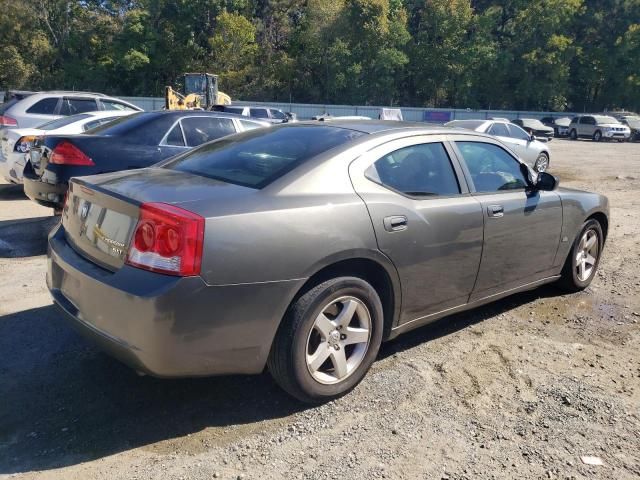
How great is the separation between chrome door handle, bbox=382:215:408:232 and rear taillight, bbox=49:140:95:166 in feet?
14.2

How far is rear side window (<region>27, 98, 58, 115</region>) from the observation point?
11242mm

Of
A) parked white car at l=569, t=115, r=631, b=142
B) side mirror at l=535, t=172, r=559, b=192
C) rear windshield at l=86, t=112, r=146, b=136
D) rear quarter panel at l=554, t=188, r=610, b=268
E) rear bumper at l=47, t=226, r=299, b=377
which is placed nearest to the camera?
rear bumper at l=47, t=226, r=299, b=377

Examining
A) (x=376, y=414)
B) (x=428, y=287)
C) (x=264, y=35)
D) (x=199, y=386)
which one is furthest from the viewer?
(x=264, y=35)

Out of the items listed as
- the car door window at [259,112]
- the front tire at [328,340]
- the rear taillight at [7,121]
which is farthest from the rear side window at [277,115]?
the front tire at [328,340]

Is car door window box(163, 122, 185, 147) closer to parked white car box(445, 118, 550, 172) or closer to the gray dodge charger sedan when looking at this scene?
the gray dodge charger sedan

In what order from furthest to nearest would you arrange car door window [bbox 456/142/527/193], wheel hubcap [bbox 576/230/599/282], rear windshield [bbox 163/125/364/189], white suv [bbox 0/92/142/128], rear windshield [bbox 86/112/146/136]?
white suv [bbox 0/92/142/128] < rear windshield [bbox 86/112/146/136] < wheel hubcap [bbox 576/230/599/282] < car door window [bbox 456/142/527/193] < rear windshield [bbox 163/125/364/189]

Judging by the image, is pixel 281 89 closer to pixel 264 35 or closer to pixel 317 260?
pixel 264 35

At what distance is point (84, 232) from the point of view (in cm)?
333

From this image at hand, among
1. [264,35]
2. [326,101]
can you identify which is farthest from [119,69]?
[326,101]

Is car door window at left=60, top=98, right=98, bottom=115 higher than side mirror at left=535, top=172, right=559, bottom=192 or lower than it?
lower

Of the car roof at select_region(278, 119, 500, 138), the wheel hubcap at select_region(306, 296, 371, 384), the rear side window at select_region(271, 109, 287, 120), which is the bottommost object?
the wheel hubcap at select_region(306, 296, 371, 384)

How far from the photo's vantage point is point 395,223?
3500mm

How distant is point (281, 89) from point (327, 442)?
2165 inches

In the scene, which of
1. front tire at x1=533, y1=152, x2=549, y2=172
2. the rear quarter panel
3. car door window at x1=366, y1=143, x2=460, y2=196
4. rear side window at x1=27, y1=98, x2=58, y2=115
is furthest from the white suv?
front tire at x1=533, y1=152, x2=549, y2=172
